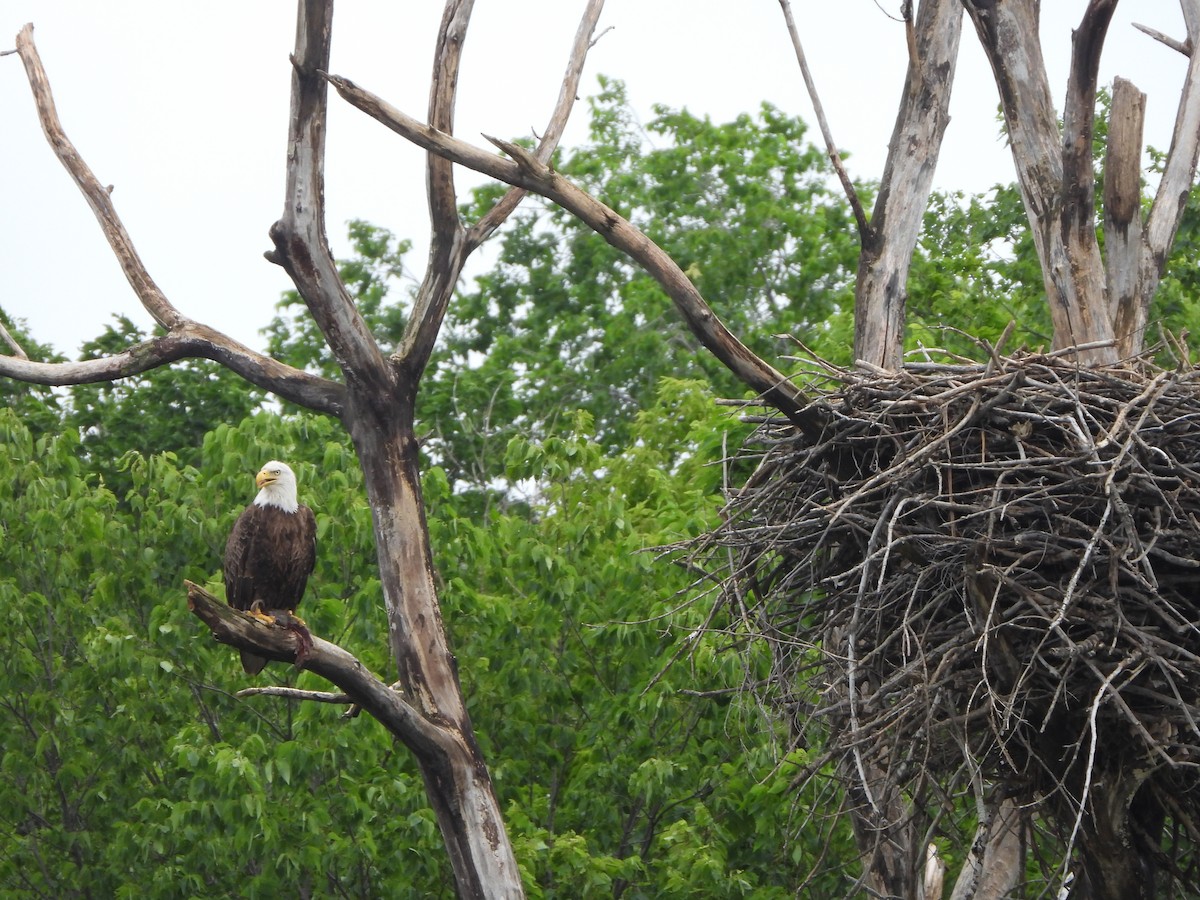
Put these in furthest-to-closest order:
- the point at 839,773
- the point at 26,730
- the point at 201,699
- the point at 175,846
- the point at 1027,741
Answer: the point at 26,730 < the point at 201,699 < the point at 175,846 < the point at 839,773 < the point at 1027,741

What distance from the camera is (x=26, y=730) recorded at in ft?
42.4

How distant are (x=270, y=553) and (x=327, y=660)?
1482 millimetres

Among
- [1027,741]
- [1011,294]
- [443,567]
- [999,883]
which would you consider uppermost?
[1011,294]

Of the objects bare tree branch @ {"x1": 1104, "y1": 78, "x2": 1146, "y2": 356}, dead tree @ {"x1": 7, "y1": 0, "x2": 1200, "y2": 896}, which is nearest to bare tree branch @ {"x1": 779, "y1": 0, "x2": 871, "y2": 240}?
dead tree @ {"x1": 7, "y1": 0, "x2": 1200, "y2": 896}

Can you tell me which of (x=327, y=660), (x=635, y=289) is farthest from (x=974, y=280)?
(x=327, y=660)

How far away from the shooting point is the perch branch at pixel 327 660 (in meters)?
5.88

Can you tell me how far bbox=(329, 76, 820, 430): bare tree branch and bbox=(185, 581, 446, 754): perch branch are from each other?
1843mm

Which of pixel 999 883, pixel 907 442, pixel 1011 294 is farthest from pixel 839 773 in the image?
pixel 1011 294

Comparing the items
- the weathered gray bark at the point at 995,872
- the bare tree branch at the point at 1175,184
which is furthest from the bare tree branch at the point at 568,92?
the weathered gray bark at the point at 995,872

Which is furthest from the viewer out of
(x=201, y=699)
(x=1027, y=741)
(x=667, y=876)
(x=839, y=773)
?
(x=201, y=699)

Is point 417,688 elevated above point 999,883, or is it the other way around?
point 417,688

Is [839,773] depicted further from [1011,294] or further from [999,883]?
[1011,294]

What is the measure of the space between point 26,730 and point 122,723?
4.38ft

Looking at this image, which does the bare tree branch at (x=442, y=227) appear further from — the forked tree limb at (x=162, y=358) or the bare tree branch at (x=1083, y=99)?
the bare tree branch at (x=1083, y=99)
